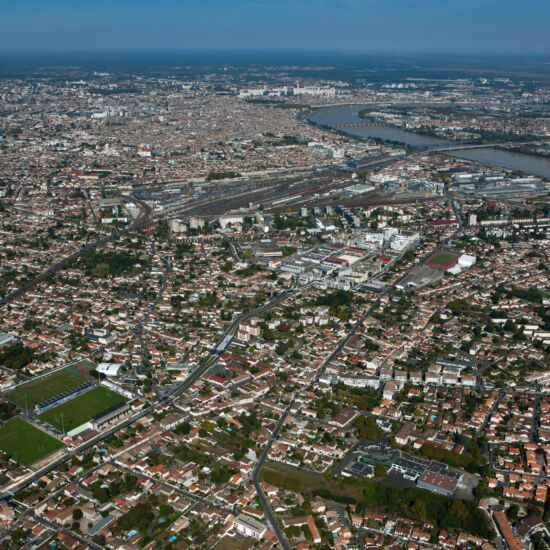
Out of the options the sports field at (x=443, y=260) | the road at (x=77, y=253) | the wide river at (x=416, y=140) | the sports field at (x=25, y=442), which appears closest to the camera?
the sports field at (x=25, y=442)

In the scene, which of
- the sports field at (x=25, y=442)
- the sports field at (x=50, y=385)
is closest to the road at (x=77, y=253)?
the sports field at (x=50, y=385)

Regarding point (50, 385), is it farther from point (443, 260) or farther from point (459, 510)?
point (443, 260)

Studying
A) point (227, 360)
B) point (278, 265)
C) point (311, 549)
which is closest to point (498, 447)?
point (311, 549)

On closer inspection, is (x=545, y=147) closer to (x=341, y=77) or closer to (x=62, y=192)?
(x=62, y=192)

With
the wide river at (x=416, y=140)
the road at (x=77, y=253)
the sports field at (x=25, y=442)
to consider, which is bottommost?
the sports field at (x=25, y=442)

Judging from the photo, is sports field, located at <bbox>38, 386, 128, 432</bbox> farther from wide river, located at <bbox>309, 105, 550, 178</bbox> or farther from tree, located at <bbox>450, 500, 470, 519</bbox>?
wide river, located at <bbox>309, 105, 550, 178</bbox>

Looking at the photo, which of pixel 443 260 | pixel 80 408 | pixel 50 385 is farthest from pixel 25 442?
pixel 443 260

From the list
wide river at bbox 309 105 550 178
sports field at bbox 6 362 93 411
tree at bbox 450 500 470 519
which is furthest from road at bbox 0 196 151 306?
wide river at bbox 309 105 550 178

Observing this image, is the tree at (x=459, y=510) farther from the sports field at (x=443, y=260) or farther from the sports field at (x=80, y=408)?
the sports field at (x=443, y=260)
